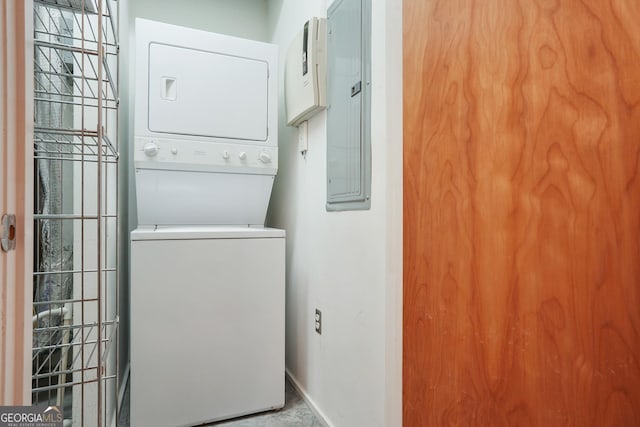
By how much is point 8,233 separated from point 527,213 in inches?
36.3

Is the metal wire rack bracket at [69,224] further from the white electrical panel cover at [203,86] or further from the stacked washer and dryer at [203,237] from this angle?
the white electrical panel cover at [203,86]

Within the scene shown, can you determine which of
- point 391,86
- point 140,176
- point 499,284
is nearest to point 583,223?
point 499,284

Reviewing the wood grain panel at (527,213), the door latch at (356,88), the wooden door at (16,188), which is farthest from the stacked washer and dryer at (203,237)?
the wooden door at (16,188)

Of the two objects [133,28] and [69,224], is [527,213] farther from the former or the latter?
[133,28]

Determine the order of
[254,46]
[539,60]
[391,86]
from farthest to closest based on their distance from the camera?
[254,46] < [391,86] < [539,60]

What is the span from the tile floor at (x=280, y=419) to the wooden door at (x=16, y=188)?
4.84 feet

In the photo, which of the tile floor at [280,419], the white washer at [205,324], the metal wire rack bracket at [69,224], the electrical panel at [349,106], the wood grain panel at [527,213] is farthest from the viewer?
the tile floor at [280,419]

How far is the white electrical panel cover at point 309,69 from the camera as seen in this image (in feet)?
5.60

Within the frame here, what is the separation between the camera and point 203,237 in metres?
1.73

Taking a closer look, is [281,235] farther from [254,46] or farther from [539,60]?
[539,60]

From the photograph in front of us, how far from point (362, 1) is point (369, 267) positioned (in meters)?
1.08

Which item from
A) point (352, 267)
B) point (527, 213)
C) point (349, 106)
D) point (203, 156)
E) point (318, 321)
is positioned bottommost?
point (318, 321)

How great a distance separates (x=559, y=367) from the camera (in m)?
0.68

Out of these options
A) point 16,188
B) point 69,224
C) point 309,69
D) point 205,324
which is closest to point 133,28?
point 309,69
